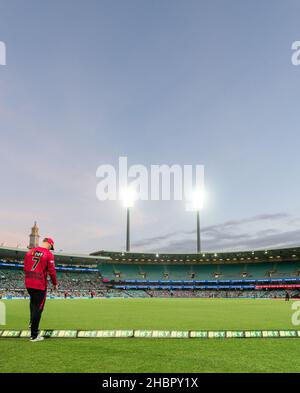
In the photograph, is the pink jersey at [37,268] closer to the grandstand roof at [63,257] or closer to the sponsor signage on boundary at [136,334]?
the sponsor signage on boundary at [136,334]

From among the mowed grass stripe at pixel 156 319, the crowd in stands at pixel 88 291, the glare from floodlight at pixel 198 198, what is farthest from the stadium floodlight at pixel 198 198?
the mowed grass stripe at pixel 156 319

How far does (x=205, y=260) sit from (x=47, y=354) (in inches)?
3972

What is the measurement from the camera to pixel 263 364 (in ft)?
17.7

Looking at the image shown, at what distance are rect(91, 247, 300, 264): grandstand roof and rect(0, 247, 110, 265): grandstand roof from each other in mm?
3416

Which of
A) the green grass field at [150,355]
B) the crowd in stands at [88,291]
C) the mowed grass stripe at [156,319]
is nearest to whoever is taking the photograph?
the green grass field at [150,355]

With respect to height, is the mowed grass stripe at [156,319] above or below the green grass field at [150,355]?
above

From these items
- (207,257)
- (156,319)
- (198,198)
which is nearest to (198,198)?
(198,198)

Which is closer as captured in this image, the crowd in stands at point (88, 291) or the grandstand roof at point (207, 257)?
the crowd in stands at point (88, 291)

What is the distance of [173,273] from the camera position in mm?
105250

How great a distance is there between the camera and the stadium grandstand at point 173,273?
3140 inches

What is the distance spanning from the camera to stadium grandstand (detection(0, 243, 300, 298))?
79.8 metres

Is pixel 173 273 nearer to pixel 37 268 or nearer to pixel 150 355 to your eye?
pixel 37 268

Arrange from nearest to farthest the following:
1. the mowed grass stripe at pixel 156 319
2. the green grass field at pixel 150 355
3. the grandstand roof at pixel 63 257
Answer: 1. the green grass field at pixel 150 355
2. the mowed grass stripe at pixel 156 319
3. the grandstand roof at pixel 63 257

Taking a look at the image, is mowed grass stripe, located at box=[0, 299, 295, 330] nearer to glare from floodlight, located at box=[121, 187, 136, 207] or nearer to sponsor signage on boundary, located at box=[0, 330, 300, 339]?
sponsor signage on boundary, located at box=[0, 330, 300, 339]
